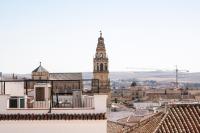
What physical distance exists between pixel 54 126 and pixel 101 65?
280 feet

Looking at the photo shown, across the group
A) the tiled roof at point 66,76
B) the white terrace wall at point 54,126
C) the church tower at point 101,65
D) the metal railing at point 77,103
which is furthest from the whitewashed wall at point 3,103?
the church tower at point 101,65

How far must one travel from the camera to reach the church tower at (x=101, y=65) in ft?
316

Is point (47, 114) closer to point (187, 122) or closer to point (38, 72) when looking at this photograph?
point (187, 122)

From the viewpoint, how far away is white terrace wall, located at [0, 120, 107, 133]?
12.1 meters

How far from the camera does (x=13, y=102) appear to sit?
13.0 metres

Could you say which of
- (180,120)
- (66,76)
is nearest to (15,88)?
(180,120)

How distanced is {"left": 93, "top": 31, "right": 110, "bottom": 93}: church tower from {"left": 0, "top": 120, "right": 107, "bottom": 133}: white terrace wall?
83745mm

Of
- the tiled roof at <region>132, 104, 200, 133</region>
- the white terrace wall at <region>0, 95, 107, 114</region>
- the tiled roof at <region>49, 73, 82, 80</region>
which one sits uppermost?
the tiled roof at <region>49, 73, 82, 80</region>

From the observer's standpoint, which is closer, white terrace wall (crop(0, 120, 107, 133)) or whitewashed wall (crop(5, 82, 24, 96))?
white terrace wall (crop(0, 120, 107, 133))

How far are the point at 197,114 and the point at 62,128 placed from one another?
6617mm

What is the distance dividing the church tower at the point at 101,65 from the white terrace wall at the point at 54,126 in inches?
3297

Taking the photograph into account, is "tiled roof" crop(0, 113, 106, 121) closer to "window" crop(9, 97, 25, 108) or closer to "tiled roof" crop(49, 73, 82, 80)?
"window" crop(9, 97, 25, 108)

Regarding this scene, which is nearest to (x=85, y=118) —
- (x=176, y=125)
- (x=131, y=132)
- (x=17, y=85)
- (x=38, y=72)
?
(x=17, y=85)

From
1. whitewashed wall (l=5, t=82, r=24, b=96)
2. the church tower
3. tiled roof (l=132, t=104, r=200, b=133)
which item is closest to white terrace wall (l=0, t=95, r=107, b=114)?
whitewashed wall (l=5, t=82, r=24, b=96)
